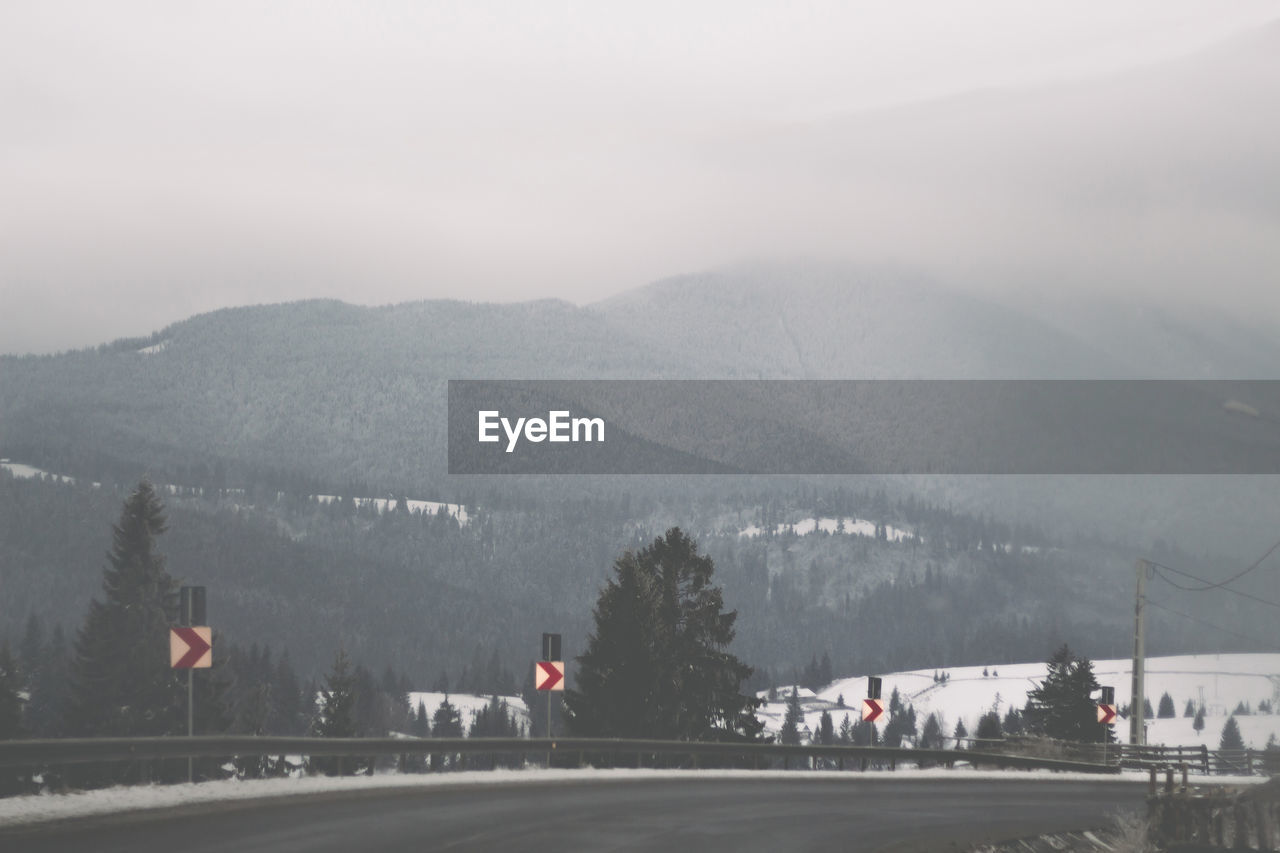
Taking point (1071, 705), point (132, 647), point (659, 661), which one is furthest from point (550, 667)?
point (1071, 705)

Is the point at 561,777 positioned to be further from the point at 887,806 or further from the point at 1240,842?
the point at 1240,842

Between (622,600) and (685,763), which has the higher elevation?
(622,600)

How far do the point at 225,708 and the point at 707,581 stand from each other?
24.4 metres

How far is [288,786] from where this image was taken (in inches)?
981

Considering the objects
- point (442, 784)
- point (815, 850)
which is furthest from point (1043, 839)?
point (442, 784)


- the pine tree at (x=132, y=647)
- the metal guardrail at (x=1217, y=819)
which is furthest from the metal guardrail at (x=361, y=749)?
the pine tree at (x=132, y=647)

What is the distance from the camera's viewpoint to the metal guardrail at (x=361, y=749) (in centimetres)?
1958

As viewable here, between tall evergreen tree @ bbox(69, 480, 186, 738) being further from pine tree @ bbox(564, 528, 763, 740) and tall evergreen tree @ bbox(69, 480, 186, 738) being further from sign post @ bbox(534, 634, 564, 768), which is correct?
sign post @ bbox(534, 634, 564, 768)

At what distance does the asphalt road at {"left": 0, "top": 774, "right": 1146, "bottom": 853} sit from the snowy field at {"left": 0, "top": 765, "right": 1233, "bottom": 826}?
1.21ft

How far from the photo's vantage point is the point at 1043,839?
81.5 ft

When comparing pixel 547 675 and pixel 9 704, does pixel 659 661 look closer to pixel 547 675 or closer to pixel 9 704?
pixel 9 704

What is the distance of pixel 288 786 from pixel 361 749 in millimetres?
2780

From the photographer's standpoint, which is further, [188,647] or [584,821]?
[188,647]

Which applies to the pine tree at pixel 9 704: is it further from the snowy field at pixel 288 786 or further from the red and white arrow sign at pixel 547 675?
the snowy field at pixel 288 786
